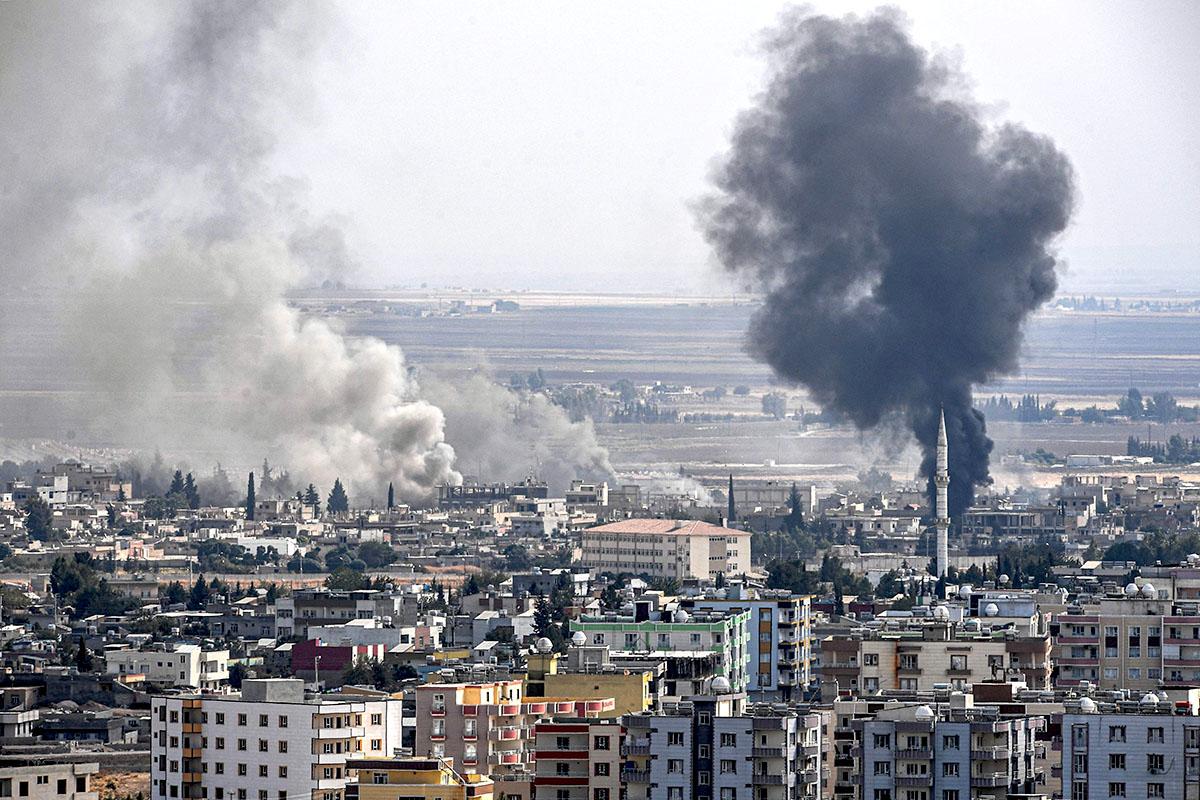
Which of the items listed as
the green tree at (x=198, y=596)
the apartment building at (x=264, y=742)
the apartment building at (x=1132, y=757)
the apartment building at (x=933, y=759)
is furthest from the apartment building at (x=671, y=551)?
the apartment building at (x=1132, y=757)

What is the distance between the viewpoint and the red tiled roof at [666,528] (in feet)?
282

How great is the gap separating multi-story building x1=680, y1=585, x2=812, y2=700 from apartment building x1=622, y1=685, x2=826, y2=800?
1399 centimetres

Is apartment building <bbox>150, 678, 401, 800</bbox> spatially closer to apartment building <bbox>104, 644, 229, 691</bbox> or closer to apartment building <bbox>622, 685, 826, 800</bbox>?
apartment building <bbox>622, 685, 826, 800</bbox>

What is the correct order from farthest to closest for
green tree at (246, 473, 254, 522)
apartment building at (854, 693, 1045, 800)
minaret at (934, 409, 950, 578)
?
green tree at (246, 473, 254, 522) < minaret at (934, 409, 950, 578) < apartment building at (854, 693, 1045, 800)

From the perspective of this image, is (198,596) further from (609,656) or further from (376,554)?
(609,656)

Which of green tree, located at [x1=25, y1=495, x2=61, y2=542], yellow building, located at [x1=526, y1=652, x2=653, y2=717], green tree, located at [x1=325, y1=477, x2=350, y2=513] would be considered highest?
green tree, located at [x1=325, y1=477, x2=350, y2=513]

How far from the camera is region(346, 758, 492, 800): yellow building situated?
95.4 feet

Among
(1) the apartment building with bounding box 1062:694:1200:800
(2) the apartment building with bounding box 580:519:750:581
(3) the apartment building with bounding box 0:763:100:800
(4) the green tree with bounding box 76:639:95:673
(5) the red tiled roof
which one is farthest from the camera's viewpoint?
(5) the red tiled roof

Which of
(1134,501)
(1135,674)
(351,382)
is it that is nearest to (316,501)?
(351,382)

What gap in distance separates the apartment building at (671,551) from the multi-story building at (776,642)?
33.9 metres

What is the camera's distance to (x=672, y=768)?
3030cm

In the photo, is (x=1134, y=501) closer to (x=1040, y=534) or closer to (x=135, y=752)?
(x=1040, y=534)

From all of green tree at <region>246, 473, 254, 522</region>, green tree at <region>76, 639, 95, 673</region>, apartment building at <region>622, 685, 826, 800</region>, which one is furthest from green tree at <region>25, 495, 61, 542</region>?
apartment building at <region>622, 685, 826, 800</region>

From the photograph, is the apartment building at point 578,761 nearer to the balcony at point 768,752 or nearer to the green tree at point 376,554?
the balcony at point 768,752
